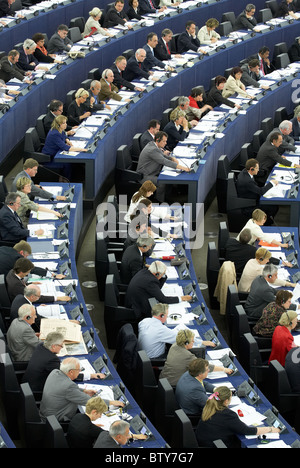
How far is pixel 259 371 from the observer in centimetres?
991

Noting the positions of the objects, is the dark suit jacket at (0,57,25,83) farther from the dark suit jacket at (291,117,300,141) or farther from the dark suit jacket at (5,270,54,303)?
the dark suit jacket at (5,270,54,303)

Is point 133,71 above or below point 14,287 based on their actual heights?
above

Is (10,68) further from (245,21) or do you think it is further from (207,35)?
(245,21)

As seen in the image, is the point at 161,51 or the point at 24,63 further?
the point at 161,51

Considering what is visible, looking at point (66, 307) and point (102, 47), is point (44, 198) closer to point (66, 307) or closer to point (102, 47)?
point (66, 307)

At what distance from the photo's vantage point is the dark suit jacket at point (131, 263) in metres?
11.1

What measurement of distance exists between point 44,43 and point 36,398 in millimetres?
9500

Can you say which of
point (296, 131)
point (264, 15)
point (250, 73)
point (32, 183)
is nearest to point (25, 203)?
point (32, 183)

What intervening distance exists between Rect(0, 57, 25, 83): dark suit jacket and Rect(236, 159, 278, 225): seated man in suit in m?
3.98

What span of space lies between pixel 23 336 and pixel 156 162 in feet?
15.8

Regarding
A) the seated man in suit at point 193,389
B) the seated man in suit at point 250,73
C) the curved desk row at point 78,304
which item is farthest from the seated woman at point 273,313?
the seated man in suit at point 250,73

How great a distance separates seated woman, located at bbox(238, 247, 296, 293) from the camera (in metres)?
11.2

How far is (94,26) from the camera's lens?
17969 millimetres

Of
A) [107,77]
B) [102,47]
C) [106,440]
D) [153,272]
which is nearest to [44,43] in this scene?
[102,47]
